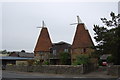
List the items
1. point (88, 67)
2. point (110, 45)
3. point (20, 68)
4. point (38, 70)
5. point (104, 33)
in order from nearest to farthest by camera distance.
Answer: point (110, 45), point (104, 33), point (88, 67), point (38, 70), point (20, 68)

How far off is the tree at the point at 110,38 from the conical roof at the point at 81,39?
1732 cm

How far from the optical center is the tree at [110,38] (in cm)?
2620

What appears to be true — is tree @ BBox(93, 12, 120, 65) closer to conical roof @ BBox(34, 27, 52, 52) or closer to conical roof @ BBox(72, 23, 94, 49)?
conical roof @ BBox(72, 23, 94, 49)

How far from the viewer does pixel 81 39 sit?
48625mm

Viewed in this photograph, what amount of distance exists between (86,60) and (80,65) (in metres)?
2.49

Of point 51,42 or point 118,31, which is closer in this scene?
point 118,31

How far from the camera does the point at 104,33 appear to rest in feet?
92.1

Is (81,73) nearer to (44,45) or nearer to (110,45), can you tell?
(110,45)

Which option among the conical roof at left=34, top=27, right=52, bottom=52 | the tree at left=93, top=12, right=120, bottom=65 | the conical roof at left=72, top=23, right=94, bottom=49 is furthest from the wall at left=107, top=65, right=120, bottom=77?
the conical roof at left=34, top=27, right=52, bottom=52

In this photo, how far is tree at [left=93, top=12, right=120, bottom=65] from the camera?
1032 inches

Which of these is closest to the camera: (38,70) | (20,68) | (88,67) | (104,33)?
(104,33)

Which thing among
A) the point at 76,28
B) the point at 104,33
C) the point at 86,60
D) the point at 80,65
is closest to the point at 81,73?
the point at 80,65

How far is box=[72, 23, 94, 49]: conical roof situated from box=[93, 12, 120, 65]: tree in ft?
56.8

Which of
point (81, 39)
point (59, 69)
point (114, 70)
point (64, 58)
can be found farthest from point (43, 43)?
point (114, 70)
